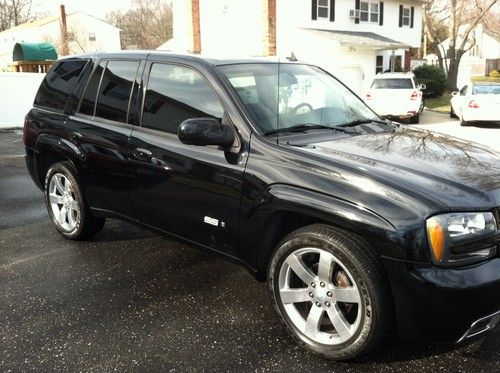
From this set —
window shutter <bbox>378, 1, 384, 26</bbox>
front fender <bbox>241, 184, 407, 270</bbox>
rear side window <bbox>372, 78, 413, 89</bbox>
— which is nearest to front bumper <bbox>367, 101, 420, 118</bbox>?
rear side window <bbox>372, 78, 413, 89</bbox>

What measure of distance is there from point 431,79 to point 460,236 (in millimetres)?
29871

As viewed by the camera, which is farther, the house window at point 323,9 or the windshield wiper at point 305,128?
the house window at point 323,9

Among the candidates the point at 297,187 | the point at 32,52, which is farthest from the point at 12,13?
the point at 297,187

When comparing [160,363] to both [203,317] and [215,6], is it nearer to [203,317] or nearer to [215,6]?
[203,317]

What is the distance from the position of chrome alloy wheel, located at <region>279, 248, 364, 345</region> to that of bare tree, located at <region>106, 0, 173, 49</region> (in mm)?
Answer: 59951

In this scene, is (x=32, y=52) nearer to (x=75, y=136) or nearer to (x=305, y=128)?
(x=75, y=136)

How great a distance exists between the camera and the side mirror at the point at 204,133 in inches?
131

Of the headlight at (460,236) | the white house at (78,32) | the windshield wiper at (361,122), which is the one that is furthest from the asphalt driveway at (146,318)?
the white house at (78,32)

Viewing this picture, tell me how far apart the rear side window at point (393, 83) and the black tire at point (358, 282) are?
15.7m

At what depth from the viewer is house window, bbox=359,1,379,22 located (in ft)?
95.5

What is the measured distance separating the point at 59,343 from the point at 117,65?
233 cm

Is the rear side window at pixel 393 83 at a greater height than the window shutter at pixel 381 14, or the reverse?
→ the window shutter at pixel 381 14

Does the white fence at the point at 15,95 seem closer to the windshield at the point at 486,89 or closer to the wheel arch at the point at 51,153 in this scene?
the wheel arch at the point at 51,153

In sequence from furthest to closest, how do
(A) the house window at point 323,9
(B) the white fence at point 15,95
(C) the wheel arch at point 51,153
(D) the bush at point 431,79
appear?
(D) the bush at point 431,79, (A) the house window at point 323,9, (B) the white fence at point 15,95, (C) the wheel arch at point 51,153
